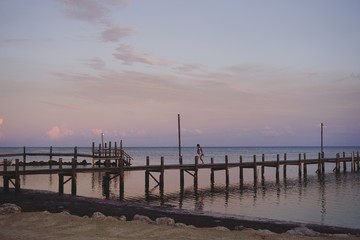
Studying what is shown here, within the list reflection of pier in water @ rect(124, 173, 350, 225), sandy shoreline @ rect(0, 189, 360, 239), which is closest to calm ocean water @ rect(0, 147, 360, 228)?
reflection of pier in water @ rect(124, 173, 350, 225)

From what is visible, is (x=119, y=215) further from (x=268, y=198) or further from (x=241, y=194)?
(x=241, y=194)

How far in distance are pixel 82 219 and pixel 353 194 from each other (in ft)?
80.3

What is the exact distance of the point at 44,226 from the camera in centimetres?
1218

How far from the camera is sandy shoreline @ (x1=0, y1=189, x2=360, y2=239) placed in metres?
12.0

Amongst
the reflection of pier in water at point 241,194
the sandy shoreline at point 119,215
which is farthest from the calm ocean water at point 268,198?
the sandy shoreline at point 119,215

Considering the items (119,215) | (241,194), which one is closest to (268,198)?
(241,194)

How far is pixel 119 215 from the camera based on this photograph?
16922mm

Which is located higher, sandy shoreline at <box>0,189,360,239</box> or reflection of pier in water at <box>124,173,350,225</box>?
sandy shoreline at <box>0,189,360,239</box>

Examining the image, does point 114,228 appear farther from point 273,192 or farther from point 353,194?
point 353,194

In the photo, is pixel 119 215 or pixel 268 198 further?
pixel 268 198

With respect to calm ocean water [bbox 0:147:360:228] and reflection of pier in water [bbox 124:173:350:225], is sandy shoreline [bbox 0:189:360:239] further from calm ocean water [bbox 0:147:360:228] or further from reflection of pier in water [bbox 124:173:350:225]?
reflection of pier in water [bbox 124:173:350:225]

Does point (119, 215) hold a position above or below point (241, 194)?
above

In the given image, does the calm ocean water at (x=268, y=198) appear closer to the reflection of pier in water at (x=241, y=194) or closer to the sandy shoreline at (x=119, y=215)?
the reflection of pier in water at (x=241, y=194)

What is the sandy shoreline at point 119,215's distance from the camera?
12.0 metres
